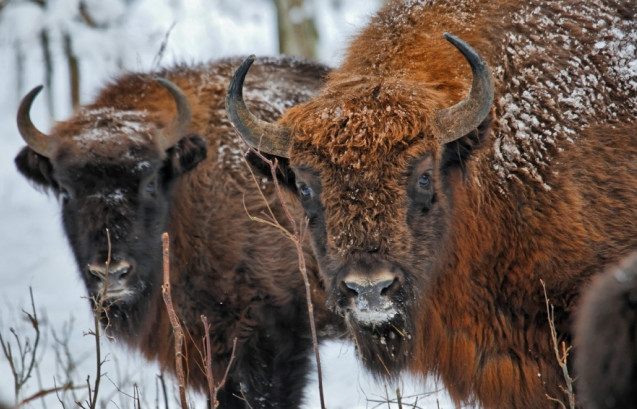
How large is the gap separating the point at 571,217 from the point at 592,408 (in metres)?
2.03

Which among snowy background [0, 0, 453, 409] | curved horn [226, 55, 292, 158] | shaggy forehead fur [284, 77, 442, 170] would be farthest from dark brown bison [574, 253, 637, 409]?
snowy background [0, 0, 453, 409]

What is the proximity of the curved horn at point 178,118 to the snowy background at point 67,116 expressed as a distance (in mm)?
1179

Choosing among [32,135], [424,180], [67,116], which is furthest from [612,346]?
[67,116]

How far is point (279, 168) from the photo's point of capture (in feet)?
15.6

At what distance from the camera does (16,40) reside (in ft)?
54.5

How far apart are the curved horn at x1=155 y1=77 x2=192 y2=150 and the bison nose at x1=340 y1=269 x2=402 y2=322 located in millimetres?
2552

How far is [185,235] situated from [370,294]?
2.55 metres

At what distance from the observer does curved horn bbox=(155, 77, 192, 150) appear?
606 centimetres

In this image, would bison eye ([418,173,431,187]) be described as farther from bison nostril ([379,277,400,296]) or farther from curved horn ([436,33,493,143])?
bison nostril ([379,277,400,296])

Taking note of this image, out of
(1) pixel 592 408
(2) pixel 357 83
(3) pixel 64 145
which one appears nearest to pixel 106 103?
(3) pixel 64 145

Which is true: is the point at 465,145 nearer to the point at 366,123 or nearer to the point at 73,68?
the point at 366,123

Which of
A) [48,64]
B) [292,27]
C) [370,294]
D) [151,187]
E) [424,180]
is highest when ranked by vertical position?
[48,64]

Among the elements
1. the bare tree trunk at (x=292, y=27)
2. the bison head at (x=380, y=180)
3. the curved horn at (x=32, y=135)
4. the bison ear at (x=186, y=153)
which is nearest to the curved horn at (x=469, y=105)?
the bison head at (x=380, y=180)

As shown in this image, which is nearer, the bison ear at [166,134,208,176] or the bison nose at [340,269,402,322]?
the bison nose at [340,269,402,322]
